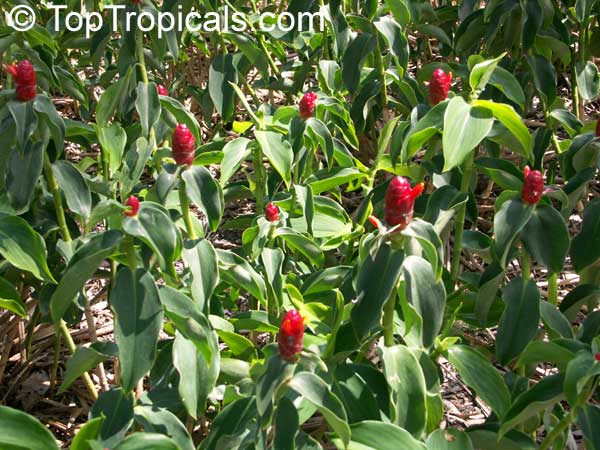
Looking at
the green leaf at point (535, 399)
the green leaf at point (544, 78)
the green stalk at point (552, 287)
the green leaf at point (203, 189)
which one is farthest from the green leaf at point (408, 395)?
the green leaf at point (544, 78)

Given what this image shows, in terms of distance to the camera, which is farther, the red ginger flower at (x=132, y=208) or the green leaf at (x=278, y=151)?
the green leaf at (x=278, y=151)

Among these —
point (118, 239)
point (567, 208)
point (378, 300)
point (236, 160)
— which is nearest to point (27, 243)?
point (118, 239)

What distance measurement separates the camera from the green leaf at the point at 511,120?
141 cm

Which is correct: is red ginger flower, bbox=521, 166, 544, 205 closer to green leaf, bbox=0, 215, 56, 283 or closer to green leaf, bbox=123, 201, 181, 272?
green leaf, bbox=123, 201, 181, 272

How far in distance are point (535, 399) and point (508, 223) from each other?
248 millimetres

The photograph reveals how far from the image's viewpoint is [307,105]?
1657mm

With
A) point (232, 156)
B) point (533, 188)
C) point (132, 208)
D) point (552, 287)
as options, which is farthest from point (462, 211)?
point (132, 208)

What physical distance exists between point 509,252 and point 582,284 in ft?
0.89

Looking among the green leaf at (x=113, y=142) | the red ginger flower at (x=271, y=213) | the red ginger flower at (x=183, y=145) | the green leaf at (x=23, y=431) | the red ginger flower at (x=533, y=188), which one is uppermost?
the red ginger flower at (x=183, y=145)

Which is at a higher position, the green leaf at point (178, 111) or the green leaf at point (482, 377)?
the green leaf at point (178, 111)

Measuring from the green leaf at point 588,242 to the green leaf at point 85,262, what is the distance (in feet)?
2.36

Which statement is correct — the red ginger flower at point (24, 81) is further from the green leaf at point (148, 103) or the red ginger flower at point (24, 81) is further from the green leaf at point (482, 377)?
the green leaf at point (482, 377)

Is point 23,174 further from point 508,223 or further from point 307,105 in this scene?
point 508,223

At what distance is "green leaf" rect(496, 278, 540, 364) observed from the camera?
1369 millimetres
